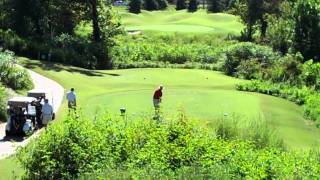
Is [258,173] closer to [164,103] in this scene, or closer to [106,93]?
[164,103]

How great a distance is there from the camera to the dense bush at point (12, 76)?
34.9 metres

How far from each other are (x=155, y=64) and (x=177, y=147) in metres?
39.1

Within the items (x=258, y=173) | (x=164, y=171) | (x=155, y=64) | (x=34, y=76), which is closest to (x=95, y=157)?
(x=164, y=171)

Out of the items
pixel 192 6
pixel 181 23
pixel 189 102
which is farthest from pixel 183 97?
pixel 192 6

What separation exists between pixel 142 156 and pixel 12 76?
65.3ft

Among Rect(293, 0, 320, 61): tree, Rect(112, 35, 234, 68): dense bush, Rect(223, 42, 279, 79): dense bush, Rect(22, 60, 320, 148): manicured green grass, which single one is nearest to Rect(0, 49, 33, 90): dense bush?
Rect(22, 60, 320, 148): manicured green grass

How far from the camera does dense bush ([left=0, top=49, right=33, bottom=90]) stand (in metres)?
34.9

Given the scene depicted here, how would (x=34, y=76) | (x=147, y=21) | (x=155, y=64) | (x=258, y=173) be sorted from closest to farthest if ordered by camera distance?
(x=258, y=173)
(x=34, y=76)
(x=155, y=64)
(x=147, y=21)

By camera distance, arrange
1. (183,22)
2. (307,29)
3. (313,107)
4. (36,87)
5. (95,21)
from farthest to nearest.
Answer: (183,22) → (95,21) → (307,29) → (36,87) → (313,107)

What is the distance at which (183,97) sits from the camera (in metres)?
36.1

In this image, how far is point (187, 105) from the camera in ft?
108

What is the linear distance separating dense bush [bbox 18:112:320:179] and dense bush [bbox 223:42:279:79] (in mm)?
31707

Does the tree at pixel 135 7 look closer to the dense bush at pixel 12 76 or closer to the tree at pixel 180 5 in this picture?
the tree at pixel 180 5

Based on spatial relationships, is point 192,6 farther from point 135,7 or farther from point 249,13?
point 249,13
